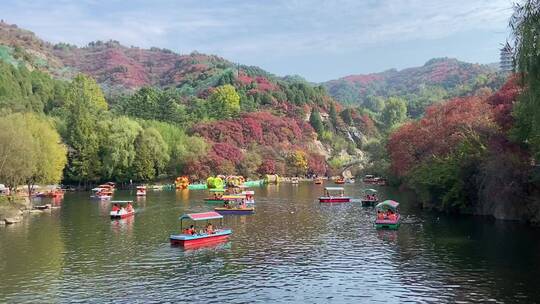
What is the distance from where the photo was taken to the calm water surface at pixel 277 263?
29.2 meters

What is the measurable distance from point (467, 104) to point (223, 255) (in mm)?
47545

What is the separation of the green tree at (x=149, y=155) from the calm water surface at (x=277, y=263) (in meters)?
63.1

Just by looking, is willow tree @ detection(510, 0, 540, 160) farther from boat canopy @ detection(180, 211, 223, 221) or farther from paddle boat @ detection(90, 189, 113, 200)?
paddle boat @ detection(90, 189, 113, 200)

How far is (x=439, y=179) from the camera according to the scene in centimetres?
6122

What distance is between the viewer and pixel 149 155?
124188mm

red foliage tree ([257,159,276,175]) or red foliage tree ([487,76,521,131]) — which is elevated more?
red foliage tree ([487,76,521,131])

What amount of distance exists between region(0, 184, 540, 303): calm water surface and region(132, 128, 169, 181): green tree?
207ft

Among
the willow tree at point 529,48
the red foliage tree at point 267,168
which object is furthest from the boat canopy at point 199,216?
the red foliage tree at point 267,168

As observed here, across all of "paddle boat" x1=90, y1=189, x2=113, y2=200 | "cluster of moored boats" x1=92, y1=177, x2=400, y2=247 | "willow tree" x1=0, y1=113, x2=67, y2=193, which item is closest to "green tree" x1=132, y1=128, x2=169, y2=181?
"cluster of moored boats" x1=92, y1=177, x2=400, y2=247

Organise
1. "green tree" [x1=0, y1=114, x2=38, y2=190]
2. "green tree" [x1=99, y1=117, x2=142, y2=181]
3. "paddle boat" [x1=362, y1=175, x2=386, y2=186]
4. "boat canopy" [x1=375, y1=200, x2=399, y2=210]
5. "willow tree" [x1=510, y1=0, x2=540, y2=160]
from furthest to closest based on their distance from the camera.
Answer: "paddle boat" [x1=362, y1=175, x2=386, y2=186], "green tree" [x1=99, y1=117, x2=142, y2=181], "green tree" [x1=0, y1=114, x2=38, y2=190], "boat canopy" [x1=375, y1=200, x2=399, y2=210], "willow tree" [x1=510, y1=0, x2=540, y2=160]

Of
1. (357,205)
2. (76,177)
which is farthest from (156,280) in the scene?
(76,177)

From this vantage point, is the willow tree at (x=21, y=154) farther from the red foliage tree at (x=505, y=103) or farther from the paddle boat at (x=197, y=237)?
the red foliage tree at (x=505, y=103)

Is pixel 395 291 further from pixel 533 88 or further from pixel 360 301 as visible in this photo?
pixel 533 88

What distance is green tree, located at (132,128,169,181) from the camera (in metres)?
122
